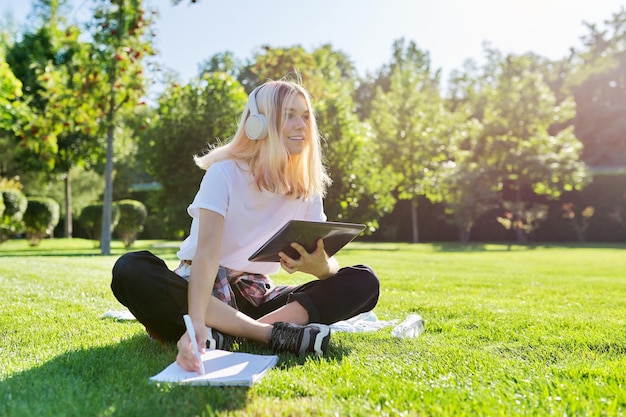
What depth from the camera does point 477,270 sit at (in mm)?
8367

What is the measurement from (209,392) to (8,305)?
2.59m

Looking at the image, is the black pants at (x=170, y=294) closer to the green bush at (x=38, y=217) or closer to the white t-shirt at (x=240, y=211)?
the white t-shirt at (x=240, y=211)

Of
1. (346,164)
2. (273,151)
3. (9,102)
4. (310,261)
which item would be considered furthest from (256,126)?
(346,164)

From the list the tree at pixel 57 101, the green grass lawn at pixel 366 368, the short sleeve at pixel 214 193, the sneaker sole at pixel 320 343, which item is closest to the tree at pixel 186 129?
the tree at pixel 57 101

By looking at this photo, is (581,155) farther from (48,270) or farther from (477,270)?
(48,270)

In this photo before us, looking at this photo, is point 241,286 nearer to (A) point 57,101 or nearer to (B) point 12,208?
(A) point 57,101

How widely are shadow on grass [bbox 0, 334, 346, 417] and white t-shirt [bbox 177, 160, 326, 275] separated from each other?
1.79ft

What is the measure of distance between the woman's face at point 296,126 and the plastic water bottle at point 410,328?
3.30 feet

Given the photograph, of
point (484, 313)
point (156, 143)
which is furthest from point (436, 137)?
point (484, 313)

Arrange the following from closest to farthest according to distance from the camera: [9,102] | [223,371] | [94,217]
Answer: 1. [223,371]
2. [9,102]
3. [94,217]

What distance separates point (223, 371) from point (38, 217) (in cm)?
1462

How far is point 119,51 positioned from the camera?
10.6 metres

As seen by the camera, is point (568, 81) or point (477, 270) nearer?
point (477, 270)

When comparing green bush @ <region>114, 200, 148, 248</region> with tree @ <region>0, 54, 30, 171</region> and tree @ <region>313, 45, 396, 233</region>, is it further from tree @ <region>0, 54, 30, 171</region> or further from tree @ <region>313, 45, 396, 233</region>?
tree @ <region>313, 45, 396, 233</region>
